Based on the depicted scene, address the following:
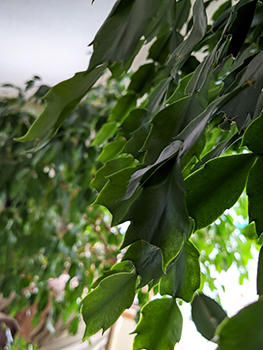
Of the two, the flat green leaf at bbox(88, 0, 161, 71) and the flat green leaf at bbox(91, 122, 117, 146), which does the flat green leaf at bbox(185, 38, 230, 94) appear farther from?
the flat green leaf at bbox(91, 122, 117, 146)

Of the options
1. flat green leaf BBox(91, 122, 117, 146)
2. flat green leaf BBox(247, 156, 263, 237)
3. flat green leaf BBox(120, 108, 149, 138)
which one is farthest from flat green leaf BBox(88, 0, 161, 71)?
flat green leaf BBox(91, 122, 117, 146)

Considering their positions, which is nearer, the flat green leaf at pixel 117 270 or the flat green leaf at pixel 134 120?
the flat green leaf at pixel 117 270

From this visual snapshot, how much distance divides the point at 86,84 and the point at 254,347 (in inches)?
7.7

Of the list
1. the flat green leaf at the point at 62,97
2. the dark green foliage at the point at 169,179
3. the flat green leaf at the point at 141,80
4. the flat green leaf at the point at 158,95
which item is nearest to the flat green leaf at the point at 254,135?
the dark green foliage at the point at 169,179

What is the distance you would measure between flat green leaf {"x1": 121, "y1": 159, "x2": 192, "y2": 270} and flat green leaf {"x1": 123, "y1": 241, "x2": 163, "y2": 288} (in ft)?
0.14

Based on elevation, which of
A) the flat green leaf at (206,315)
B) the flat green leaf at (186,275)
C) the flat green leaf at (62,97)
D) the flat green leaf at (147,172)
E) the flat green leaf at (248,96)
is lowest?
the flat green leaf at (206,315)

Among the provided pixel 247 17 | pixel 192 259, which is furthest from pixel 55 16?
pixel 192 259

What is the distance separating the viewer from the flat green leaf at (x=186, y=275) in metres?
0.24

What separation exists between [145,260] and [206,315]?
113 mm

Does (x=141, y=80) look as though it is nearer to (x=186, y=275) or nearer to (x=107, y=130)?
(x=107, y=130)

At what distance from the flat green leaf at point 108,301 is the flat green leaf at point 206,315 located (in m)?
0.10

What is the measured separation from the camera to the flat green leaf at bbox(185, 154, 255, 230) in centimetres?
21

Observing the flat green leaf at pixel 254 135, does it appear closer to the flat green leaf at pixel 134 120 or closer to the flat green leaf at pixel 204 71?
the flat green leaf at pixel 204 71

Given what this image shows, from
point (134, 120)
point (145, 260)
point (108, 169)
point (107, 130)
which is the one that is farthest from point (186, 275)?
point (107, 130)
